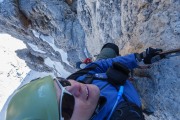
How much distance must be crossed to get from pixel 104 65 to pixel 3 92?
22.7 metres

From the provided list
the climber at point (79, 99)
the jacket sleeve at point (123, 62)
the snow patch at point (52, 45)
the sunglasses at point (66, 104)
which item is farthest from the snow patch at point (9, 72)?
the sunglasses at point (66, 104)

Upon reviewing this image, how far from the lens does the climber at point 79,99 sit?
231 centimetres

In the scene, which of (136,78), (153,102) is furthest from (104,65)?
(153,102)

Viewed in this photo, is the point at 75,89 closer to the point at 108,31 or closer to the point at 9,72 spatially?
the point at 108,31

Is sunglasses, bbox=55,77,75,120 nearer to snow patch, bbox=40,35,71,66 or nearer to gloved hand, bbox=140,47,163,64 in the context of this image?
gloved hand, bbox=140,47,163,64

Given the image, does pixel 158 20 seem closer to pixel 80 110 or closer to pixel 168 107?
pixel 168 107

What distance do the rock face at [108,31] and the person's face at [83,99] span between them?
3.43 feet

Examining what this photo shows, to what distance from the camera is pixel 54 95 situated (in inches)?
94.0

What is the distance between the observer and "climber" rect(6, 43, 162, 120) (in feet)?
7.59

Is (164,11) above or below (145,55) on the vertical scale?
above

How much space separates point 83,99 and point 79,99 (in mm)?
55

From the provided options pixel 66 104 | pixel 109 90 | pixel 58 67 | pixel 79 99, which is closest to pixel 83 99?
pixel 79 99

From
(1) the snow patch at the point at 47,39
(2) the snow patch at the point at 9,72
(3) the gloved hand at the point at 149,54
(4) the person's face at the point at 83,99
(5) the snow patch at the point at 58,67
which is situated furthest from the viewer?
(2) the snow patch at the point at 9,72

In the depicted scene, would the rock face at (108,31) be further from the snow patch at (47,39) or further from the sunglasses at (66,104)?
the sunglasses at (66,104)
